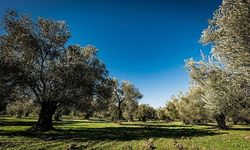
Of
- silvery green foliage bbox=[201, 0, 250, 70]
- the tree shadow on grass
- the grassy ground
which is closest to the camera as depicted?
silvery green foliage bbox=[201, 0, 250, 70]

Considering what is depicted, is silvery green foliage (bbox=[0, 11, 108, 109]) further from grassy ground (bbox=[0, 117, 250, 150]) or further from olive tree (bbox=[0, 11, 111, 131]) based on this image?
grassy ground (bbox=[0, 117, 250, 150])

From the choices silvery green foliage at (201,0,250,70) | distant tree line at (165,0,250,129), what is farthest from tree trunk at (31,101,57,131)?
silvery green foliage at (201,0,250,70)

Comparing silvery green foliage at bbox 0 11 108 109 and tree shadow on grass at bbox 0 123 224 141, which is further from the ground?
silvery green foliage at bbox 0 11 108 109

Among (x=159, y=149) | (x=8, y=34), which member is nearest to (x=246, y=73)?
(x=159, y=149)

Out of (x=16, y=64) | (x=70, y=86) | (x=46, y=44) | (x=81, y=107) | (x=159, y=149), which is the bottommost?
(x=159, y=149)

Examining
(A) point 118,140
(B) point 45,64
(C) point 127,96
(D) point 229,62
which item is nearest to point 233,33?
(D) point 229,62

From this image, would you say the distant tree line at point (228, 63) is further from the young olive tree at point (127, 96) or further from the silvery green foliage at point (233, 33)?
the young olive tree at point (127, 96)

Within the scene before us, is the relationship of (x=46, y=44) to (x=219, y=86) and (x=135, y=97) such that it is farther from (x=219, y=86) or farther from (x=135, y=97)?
(x=135, y=97)

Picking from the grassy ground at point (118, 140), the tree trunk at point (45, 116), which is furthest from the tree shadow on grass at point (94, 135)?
the tree trunk at point (45, 116)

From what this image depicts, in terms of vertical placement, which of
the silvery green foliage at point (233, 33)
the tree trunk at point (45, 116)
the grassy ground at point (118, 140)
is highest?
the silvery green foliage at point (233, 33)

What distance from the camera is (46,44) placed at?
149ft

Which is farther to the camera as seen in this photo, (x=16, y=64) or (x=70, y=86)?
(x=70, y=86)

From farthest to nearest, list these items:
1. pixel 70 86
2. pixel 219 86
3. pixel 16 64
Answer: pixel 70 86
pixel 16 64
pixel 219 86

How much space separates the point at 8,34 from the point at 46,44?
5915mm
